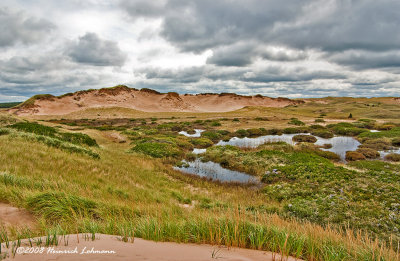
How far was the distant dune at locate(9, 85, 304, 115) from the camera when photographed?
275 ft

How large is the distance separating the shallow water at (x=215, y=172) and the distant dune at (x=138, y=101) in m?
83.9

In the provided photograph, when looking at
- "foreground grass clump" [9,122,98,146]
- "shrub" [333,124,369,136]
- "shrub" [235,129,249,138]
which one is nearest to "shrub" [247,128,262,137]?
"shrub" [235,129,249,138]

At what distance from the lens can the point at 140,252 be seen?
129 inches

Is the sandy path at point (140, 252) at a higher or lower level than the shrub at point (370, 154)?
higher

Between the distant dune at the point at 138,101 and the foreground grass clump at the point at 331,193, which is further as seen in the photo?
the distant dune at the point at 138,101

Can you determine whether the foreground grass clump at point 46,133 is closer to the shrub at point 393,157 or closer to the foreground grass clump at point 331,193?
the foreground grass clump at point 331,193

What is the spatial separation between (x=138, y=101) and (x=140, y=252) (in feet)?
345

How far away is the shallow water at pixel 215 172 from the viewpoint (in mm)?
15781

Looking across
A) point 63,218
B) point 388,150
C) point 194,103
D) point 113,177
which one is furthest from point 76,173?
point 194,103

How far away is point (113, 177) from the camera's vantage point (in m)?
11.3

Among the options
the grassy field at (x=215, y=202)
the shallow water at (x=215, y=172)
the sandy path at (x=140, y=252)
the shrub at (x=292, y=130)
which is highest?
the sandy path at (x=140, y=252)

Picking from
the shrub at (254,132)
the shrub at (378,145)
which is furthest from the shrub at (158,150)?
the shrub at (378,145)

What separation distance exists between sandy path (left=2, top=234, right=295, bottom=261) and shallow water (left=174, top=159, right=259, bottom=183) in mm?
11916

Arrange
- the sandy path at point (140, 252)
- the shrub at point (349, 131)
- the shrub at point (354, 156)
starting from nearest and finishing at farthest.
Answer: the sandy path at point (140, 252)
the shrub at point (354, 156)
the shrub at point (349, 131)
